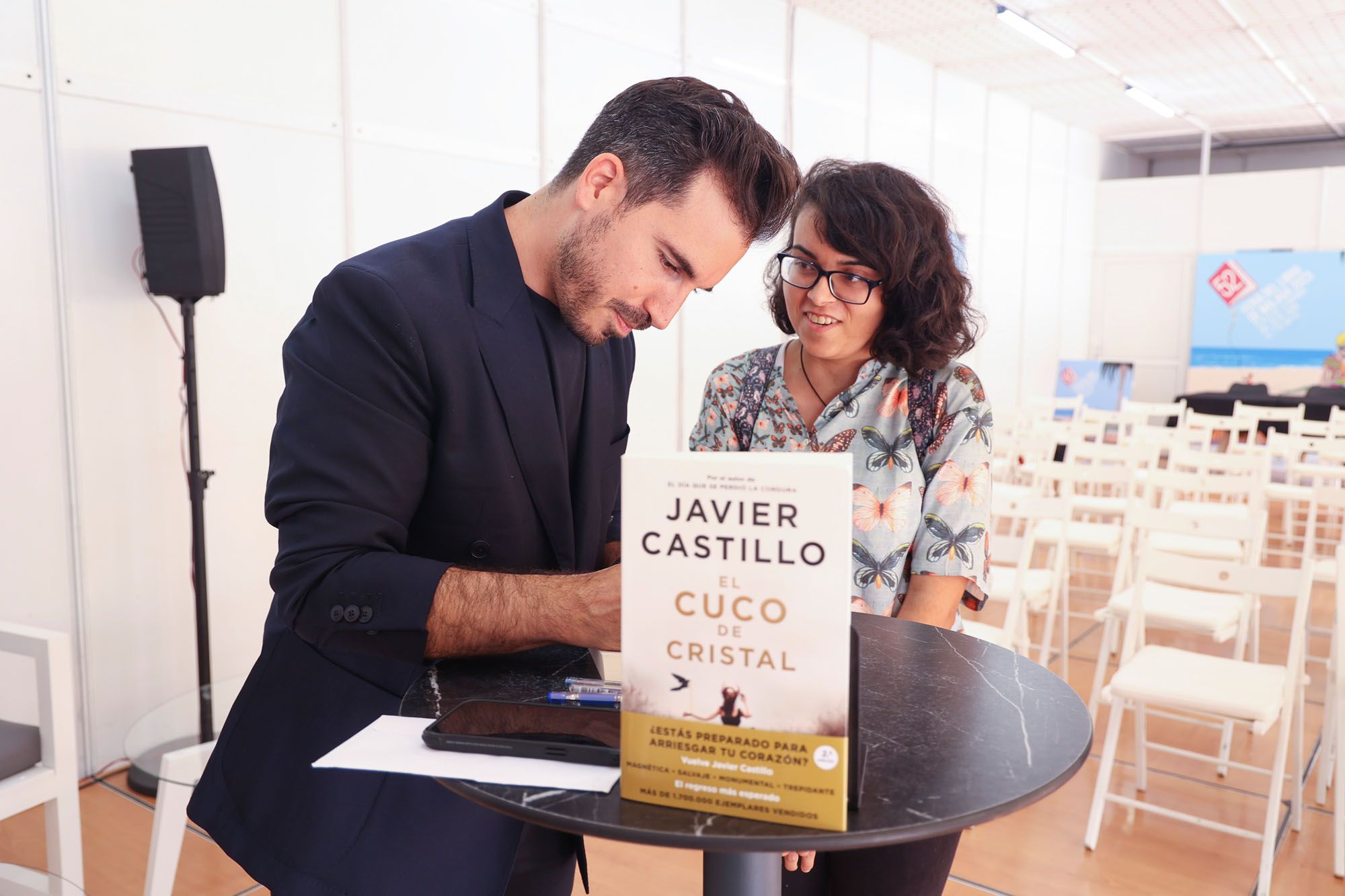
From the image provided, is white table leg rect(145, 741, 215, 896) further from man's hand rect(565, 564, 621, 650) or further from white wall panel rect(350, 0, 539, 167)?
white wall panel rect(350, 0, 539, 167)

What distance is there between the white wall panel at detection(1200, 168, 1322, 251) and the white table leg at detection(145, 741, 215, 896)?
41.6 ft

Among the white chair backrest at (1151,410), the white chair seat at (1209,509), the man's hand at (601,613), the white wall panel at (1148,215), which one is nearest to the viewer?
the man's hand at (601,613)

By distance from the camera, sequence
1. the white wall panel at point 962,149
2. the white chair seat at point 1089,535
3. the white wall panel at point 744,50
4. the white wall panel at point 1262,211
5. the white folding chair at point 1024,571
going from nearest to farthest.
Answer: the white folding chair at point 1024,571 < the white chair seat at point 1089,535 < the white wall panel at point 744,50 < the white wall panel at point 962,149 < the white wall panel at point 1262,211

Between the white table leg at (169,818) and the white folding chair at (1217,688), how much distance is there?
2512 mm

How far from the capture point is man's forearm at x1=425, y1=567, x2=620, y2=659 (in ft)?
3.32

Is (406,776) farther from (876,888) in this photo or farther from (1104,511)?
(1104,511)

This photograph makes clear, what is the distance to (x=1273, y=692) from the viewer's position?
9.00 feet

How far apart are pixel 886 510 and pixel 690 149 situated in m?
0.73

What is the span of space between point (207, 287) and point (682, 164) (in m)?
2.47

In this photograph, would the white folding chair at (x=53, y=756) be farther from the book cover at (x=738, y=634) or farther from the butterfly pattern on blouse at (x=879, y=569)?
the book cover at (x=738, y=634)

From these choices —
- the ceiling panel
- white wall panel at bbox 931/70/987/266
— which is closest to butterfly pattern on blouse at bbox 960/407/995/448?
the ceiling panel

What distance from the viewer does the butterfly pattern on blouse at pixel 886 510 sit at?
5.37ft

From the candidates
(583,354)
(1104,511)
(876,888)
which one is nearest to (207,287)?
(583,354)

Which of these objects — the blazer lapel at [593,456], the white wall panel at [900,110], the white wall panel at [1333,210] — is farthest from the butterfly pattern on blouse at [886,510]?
the white wall panel at [1333,210]
